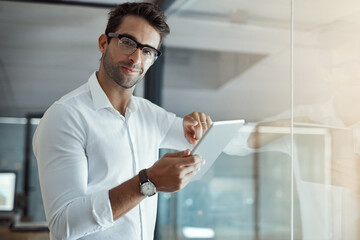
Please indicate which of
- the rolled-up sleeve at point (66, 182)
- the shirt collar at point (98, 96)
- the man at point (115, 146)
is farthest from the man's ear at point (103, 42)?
the rolled-up sleeve at point (66, 182)

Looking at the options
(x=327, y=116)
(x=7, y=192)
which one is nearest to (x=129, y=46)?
(x=327, y=116)

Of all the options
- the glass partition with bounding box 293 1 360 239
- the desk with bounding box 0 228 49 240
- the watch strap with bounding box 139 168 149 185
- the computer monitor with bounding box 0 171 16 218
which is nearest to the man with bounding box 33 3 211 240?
the watch strap with bounding box 139 168 149 185

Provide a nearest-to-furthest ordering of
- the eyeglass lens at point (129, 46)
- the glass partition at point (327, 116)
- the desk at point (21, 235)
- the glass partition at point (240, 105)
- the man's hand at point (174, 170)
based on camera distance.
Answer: the man's hand at point (174, 170), the glass partition at point (327, 116), the eyeglass lens at point (129, 46), the glass partition at point (240, 105), the desk at point (21, 235)

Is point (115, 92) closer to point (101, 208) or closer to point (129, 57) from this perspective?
point (129, 57)

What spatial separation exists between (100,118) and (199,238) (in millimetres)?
1793

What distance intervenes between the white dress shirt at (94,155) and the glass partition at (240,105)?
17.6 inches

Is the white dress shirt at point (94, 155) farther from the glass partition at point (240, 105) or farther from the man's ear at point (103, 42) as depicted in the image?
the glass partition at point (240, 105)

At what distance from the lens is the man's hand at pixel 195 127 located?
161 cm

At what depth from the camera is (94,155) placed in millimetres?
1465

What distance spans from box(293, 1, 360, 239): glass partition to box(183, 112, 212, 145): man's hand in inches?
14.8

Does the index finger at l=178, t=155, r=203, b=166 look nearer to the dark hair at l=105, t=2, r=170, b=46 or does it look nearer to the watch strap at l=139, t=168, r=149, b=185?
the watch strap at l=139, t=168, r=149, b=185

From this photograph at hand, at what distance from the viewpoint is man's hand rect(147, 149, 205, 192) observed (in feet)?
3.98

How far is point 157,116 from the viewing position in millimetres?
1794

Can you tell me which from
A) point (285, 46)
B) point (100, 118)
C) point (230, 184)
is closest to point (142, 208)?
point (100, 118)
